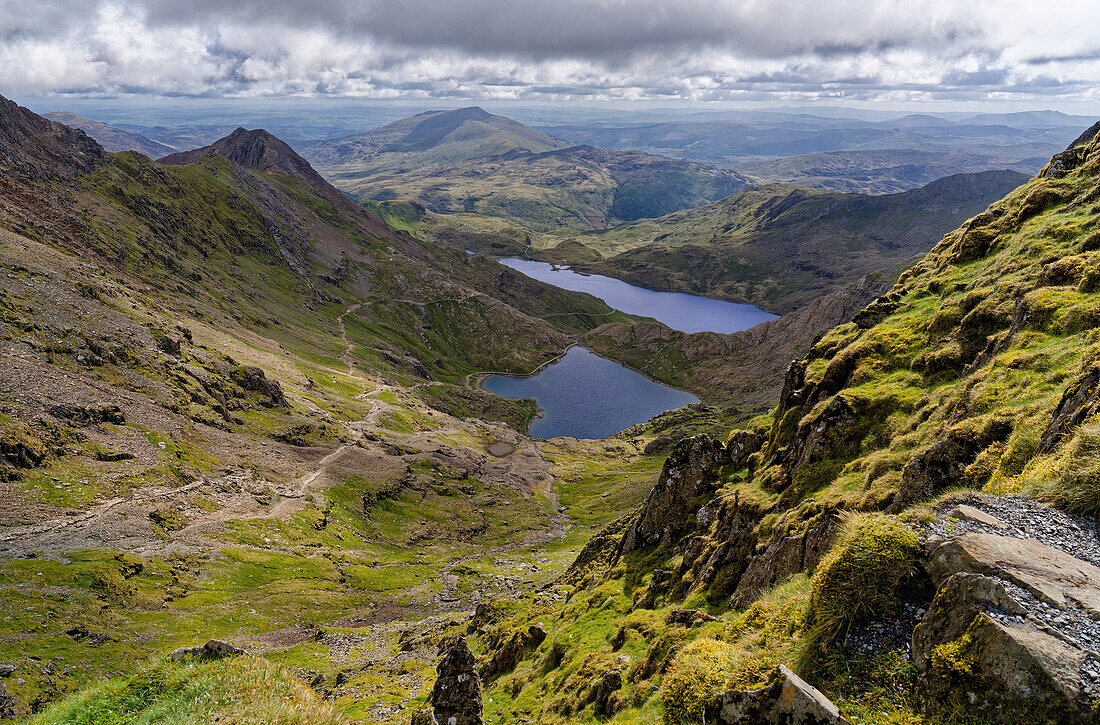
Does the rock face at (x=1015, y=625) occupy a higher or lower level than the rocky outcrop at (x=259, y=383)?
higher

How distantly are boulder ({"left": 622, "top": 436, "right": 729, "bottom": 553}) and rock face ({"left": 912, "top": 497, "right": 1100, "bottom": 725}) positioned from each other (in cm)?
3104

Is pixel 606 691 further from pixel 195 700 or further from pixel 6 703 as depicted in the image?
pixel 6 703

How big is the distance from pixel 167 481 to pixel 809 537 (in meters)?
91.0

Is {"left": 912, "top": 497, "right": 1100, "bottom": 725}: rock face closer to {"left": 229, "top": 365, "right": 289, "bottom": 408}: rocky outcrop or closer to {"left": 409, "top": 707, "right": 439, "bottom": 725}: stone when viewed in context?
{"left": 409, "top": 707, "right": 439, "bottom": 725}: stone

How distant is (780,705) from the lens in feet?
34.5

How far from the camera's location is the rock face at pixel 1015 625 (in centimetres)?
813

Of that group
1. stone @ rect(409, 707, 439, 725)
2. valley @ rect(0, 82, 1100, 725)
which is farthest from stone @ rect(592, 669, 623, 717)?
stone @ rect(409, 707, 439, 725)

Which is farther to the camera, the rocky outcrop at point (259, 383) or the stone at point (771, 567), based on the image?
the rocky outcrop at point (259, 383)

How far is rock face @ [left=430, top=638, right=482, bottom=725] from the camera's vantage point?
2200cm

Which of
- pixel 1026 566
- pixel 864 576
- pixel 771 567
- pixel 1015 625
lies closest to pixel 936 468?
pixel 771 567

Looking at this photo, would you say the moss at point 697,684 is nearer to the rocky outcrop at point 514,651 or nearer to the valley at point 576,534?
the valley at point 576,534

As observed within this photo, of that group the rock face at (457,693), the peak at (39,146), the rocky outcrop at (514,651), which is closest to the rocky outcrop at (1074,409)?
the rock face at (457,693)

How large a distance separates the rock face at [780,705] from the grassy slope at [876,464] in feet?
2.69

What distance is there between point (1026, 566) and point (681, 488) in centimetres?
3390
